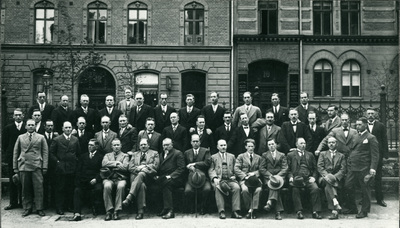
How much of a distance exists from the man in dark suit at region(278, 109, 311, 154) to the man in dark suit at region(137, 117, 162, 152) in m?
2.76

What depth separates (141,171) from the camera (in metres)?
8.52

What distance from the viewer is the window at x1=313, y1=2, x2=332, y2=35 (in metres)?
22.1

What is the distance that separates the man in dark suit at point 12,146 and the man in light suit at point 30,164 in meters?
0.53

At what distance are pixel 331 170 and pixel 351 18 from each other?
51.9 ft

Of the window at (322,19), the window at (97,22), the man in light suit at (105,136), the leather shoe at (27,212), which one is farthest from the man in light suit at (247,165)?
the window at (322,19)

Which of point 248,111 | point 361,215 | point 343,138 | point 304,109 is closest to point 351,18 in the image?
point 304,109

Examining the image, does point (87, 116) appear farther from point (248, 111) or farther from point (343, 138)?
point (343, 138)

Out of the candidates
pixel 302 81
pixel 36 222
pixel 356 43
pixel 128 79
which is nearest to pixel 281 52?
pixel 302 81

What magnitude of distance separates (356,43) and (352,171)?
598 inches

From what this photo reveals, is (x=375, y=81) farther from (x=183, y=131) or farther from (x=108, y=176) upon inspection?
(x=108, y=176)

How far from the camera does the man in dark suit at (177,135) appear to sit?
9.34 meters

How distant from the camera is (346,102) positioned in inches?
857

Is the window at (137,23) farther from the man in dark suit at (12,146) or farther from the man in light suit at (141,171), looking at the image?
A: the man in light suit at (141,171)

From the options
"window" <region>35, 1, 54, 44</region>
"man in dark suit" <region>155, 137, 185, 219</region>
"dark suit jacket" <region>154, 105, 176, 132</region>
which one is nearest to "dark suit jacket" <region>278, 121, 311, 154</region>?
"man in dark suit" <region>155, 137, 185, 219</region>
